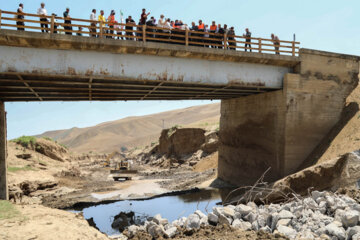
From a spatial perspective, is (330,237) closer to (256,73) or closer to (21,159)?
(256,73)

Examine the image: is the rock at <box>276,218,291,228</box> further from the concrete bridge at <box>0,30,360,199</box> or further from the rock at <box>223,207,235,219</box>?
the concrete bridge at <box>0,30,360,199</box>

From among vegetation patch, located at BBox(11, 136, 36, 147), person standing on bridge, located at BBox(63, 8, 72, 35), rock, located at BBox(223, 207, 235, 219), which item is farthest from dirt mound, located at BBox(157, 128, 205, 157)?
rock, located at BBox(223, 207, 235, 219)

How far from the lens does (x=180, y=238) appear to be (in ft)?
25.8

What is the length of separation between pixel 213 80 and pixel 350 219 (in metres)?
9.26

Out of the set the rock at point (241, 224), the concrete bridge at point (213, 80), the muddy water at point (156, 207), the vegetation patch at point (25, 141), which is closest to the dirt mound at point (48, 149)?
the vegetation patch at point (25, 141)

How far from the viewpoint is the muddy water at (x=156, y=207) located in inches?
536

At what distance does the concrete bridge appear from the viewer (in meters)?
11.6

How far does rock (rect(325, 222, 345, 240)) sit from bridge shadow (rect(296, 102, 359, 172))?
7709 millimetres

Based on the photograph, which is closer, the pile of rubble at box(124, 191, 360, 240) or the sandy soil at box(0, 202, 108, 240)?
the sandy soil at box(0, 202, 108, 240)

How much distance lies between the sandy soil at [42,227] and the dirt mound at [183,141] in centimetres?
2680

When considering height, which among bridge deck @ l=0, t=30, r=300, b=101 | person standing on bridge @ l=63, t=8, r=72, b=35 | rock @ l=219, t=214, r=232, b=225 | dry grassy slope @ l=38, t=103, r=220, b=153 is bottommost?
dry grassy slope @ l=38, t=103, r=220, b=153

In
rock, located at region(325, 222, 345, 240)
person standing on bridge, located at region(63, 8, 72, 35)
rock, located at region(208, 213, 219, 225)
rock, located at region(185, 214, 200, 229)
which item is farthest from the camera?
person standing on bridge, located at region(63, 8, 72, 35)

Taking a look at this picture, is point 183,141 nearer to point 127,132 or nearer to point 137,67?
point 137,67

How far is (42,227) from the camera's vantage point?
7.04 metres
